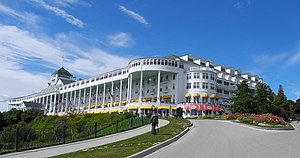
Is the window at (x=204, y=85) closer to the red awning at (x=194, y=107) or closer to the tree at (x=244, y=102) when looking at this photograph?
the red awning at (x=194, y=107)

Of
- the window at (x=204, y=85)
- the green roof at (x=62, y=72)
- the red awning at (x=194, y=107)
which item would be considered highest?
the green roof at (x=62, y=72)

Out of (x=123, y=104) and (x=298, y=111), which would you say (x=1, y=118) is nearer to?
(x=123, y=104)

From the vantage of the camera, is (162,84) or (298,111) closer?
(162,84)

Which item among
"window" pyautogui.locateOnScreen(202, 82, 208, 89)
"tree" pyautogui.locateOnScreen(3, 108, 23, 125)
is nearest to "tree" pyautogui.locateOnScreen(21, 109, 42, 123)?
"tree" pyautogui.locateOnScreen(3, 108, 23, 125)

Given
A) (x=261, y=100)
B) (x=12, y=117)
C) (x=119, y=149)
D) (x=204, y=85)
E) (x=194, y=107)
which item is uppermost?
(x=204, y=85)

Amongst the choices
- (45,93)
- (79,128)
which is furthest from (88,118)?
(45,93)

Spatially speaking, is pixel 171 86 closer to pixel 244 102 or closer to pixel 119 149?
pixel 244 102

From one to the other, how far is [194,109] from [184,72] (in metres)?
10.4

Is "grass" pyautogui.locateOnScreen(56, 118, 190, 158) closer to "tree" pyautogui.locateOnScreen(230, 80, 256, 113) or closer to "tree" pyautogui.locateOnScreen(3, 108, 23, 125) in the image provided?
"tree" pyautogui.locateOnScreen(230, 80, 256, 113)

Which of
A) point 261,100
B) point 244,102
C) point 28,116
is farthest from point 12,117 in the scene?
point 261,100

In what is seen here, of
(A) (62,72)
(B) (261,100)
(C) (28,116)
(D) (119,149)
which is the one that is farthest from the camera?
(A) (62,72)

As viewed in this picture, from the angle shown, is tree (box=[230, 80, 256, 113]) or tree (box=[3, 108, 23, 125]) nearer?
tree (box=[230, 80, 256, 113])

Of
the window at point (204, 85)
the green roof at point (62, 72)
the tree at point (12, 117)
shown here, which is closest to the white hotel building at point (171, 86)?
the window at point (204, 85)

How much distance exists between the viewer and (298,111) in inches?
3903
